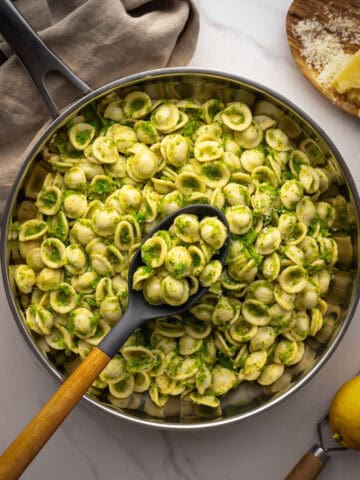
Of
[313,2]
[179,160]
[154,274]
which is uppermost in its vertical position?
[313,2]

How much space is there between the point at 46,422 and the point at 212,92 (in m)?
0.93

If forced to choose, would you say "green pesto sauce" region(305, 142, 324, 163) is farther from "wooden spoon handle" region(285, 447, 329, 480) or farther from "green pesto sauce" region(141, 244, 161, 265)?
"wooden spoon handle" region(285, 447, 329, 480)

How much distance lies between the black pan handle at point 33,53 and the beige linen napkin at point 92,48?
7 centimetres

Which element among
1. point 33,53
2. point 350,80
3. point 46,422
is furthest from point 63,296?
point 350,80

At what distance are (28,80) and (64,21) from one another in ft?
0.60

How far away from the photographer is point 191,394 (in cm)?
155

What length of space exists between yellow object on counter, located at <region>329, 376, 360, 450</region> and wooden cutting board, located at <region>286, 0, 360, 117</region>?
75cm

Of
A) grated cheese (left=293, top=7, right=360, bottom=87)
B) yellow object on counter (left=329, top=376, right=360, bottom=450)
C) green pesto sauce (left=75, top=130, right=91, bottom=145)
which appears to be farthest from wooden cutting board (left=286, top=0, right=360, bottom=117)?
yellow object on counter (left=329, top=376, right=360, bottom=450)

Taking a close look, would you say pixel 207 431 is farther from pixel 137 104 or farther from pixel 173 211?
pixel 137 104

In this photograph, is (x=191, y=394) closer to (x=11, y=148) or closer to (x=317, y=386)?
(x=317, y=386)

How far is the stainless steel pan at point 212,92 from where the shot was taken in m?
1.46

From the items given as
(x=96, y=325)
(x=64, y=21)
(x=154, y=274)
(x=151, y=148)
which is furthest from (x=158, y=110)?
(x=96, y=325)

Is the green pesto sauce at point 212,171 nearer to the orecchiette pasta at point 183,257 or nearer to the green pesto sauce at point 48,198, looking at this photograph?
the orecchiette pasta at point 183,257

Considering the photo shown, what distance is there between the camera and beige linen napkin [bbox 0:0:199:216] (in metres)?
1.54
